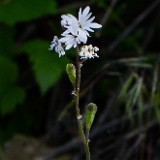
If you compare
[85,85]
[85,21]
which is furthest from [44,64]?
[85,21]

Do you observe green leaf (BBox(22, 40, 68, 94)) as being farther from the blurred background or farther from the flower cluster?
the flower cluster

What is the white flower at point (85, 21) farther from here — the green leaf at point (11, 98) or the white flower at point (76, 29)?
the green leaf at point (11, 98)

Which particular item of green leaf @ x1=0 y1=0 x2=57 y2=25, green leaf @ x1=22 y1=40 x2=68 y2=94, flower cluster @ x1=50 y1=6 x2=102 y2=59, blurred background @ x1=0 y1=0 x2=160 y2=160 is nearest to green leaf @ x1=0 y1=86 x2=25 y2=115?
blurred background @ x1=0 y1=0 x2=160 y2=160

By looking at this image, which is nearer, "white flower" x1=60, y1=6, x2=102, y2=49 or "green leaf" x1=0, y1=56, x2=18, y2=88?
"white flower" x1=60, y1=6, x2=102, y2=49

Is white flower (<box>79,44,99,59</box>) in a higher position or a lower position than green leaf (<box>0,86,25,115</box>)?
lower

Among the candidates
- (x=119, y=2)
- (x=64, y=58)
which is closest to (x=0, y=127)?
(x=64, y=58)

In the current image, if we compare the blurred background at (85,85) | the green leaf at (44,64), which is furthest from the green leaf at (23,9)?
the green leaf at (44,64)

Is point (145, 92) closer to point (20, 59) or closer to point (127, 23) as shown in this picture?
point (127, 23)
